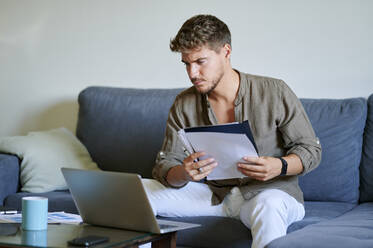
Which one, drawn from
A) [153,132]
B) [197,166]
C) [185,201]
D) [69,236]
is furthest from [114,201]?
[153,132]

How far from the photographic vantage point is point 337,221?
2061 millimetres

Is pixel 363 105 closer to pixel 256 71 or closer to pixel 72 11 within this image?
pixel 256 71

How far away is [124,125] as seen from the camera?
10.1 feet

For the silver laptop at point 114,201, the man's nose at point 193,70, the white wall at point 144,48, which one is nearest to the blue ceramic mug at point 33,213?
the silver laptop at point 114,201

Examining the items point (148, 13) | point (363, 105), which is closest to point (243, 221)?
point (363, 105)

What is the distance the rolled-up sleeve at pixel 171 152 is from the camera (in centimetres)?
234

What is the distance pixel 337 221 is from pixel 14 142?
1728 mm

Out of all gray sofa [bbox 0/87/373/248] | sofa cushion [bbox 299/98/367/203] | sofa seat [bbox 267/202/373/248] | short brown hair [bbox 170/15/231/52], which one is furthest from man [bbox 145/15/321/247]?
sofa cushion [bbox 299/98/367/203]

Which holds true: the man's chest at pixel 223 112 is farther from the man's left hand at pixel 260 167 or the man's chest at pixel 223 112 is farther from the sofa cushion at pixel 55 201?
the sofa cushion at pixel 55 201

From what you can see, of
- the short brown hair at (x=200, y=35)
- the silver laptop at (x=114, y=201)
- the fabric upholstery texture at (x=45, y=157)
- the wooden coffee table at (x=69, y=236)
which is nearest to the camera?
the wooden coffee table at (x=69, y=236)

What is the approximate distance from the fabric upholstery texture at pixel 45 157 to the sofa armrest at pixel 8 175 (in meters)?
0.03

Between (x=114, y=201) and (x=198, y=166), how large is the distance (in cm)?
44

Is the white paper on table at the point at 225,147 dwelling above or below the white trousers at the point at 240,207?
above

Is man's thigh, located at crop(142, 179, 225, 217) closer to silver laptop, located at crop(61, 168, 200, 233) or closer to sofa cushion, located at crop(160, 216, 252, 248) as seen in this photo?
sofa cushion, located at crop(160, 216, 252, 248)
